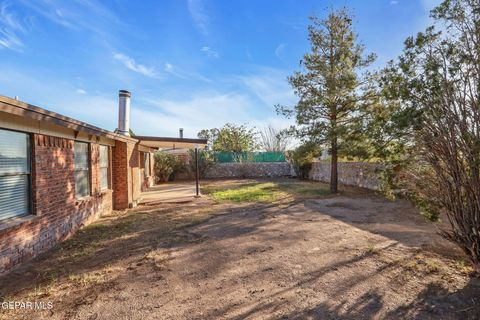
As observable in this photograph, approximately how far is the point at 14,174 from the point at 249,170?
1991 centimetres

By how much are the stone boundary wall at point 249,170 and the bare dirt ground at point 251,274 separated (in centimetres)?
1602

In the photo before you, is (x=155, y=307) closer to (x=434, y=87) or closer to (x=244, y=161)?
(x=434, y=87)

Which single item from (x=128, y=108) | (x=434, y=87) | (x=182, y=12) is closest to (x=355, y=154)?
(x=434, y=87)

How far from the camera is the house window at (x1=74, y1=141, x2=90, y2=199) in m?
6.71

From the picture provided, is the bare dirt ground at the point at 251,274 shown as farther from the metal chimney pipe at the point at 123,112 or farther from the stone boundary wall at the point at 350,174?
the stone boundary wall at the point at 350,174

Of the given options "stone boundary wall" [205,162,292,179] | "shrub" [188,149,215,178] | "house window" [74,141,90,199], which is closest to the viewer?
"house window" [74,141,90,199]

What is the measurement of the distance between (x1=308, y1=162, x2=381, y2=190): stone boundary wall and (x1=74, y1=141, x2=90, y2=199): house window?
11.1 metres

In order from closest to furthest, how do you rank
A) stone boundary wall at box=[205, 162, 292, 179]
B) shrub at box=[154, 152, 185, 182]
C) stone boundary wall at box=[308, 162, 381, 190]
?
stone boundary wall at box=[308, 162, 381, 190], shrub at box=[154, 152, 185, 182], stone boundary wall at box=[205, 162, 292, 179]

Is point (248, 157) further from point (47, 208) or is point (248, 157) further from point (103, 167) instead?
point (47, 208)

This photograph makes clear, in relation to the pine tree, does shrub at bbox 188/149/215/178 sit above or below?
below

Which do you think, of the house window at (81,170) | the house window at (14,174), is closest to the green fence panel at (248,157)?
the house window at (81,170)

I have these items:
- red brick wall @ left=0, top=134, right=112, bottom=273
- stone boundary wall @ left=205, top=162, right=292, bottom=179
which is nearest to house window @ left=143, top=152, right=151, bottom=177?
stone boundary wall @ left=205, top=162, right=292, bottom=179

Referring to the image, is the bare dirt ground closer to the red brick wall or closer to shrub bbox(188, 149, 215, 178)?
the red brick wall

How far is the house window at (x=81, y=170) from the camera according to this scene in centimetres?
671
